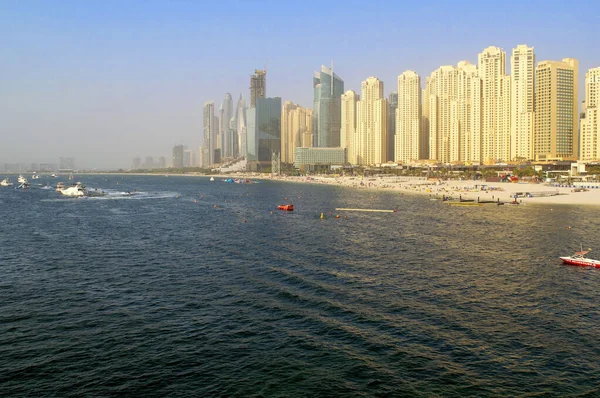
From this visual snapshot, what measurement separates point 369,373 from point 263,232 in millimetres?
Answer: 48453

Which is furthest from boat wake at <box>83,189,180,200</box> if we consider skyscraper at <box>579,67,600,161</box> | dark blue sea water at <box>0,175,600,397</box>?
skyscraper at <box>579,67,600,161</box>

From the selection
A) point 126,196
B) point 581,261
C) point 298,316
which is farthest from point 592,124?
point 298,316

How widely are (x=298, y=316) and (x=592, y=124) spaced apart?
7833 inches

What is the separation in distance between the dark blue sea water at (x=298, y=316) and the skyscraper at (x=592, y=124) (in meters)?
147

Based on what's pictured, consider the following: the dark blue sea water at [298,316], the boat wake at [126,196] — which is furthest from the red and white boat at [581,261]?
the boat wake at [126,196]

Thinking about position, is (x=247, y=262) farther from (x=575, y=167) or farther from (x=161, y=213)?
(x=575, y=167)

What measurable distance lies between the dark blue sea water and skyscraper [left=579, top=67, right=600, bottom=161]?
5795 inches

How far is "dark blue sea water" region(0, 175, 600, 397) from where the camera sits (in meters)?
24.8

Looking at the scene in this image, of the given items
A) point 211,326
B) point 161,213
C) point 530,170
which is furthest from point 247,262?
Result: point 530,170

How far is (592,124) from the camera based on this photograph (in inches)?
7569

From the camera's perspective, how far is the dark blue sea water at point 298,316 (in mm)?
24797

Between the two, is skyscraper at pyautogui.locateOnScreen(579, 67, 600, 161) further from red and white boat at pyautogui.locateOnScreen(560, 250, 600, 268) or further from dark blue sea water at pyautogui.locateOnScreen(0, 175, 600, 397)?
red and white boat at pyautogui.locateOnScreen(560, 250, 600, 268)

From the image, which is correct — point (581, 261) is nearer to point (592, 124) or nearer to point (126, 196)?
point (126, 196)

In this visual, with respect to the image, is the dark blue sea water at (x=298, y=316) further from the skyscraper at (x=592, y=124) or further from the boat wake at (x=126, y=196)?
the skyscraper at (x=592, y=124)
